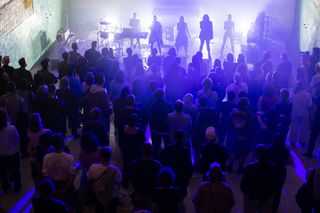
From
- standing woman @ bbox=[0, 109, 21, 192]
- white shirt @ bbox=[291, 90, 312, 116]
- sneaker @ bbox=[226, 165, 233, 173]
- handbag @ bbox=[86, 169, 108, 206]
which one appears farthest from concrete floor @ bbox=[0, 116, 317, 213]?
handbag @ bbox=[86, 169, 108, 206]

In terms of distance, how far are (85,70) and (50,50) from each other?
713cm

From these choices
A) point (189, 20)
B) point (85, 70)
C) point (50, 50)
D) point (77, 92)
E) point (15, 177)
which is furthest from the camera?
point (189, 20)

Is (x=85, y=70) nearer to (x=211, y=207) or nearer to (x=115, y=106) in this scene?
(x=115, y=106)

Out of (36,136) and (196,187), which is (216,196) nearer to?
(196,187)

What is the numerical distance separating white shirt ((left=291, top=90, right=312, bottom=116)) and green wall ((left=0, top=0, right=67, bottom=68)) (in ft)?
23.9

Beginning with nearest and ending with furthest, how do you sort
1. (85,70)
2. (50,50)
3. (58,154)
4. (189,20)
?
1. (58,154)
2. (85,70)
3. (50,50)
4. (189,20)

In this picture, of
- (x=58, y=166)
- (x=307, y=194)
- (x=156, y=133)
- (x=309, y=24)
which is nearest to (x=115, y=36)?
(x=309, y=24)

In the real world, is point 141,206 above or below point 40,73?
below

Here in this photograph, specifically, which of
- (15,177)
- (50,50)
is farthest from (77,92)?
(50,50)

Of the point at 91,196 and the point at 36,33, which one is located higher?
the point at 36,33

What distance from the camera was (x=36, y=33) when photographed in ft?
50.4

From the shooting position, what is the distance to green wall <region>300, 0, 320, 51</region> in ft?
47.9

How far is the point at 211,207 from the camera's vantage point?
564 centimetres

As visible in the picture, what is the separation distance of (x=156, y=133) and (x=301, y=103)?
3.09 meters
